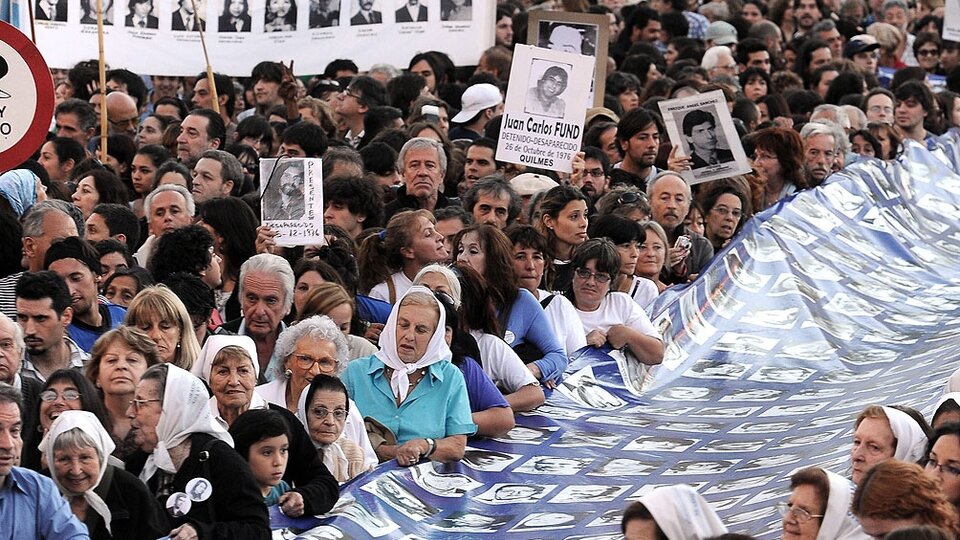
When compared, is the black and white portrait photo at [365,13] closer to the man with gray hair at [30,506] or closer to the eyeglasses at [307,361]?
the eyeglasses at [307,361]

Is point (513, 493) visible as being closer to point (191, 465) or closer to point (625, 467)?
point (625, 467)

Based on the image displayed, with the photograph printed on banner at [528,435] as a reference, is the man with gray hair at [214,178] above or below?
above

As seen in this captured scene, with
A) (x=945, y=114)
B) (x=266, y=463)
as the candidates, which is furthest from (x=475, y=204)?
Result: (x=945, y=114)

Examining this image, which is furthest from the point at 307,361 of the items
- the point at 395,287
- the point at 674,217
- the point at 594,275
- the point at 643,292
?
the point at 674,217

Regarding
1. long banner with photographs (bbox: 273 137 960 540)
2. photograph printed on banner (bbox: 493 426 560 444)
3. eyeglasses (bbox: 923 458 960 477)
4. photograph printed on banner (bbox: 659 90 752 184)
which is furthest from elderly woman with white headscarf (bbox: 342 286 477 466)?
photograph printed on banner (bbox: 659 90 752 184)

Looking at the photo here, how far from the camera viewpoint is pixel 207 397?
7926 millimetres

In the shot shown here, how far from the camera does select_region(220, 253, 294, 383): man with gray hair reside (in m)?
10.1

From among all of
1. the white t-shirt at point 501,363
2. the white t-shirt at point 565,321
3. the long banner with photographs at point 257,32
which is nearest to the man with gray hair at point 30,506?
the white t-shirt at point 501,363

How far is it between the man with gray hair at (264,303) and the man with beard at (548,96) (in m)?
4.64

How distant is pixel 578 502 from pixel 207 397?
98.3 inches

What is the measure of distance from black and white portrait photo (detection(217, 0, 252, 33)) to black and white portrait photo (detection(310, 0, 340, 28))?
0.59m

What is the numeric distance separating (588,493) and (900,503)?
285cm

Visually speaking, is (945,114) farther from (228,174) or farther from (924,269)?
(228,174)

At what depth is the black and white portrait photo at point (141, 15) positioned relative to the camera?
1616 cm
